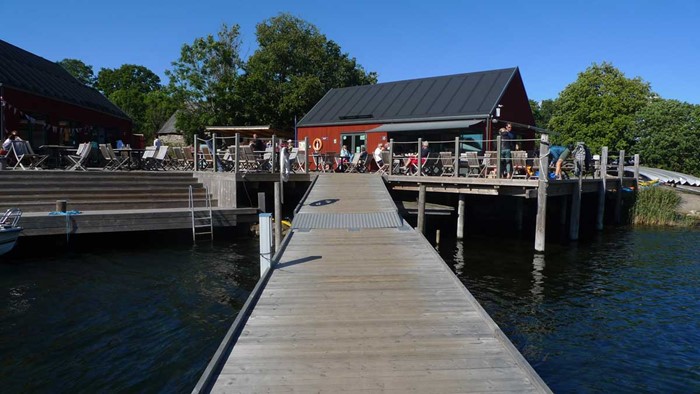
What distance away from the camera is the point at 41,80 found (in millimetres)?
20484

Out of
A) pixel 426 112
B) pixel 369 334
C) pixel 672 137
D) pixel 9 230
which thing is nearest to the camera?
pixel 369 334

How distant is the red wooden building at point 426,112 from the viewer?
21.5 meters

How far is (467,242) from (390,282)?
975 cm

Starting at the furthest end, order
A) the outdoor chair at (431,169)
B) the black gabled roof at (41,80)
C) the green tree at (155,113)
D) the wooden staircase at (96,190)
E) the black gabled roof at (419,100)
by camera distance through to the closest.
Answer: the green tree at (155,113) → the black gabled roof at (419,100) → the black gabled roof at (41,80) → the outdoor chair at (431,169) → the wooden staircase at (96,190)

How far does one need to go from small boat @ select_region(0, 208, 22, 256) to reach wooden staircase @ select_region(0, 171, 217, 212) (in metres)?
1.73

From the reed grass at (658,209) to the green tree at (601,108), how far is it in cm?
1635

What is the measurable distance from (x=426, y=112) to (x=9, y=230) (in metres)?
17.5

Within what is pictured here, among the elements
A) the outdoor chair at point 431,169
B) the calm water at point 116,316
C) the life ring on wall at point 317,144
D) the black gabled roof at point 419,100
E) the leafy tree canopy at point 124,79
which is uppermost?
the leafy tree canopy at point 124,79

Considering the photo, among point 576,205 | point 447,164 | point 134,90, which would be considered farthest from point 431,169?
point 134,90

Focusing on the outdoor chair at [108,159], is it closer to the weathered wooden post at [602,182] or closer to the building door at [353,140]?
the building door at [353,140]

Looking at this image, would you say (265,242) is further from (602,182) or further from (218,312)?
(602,182)

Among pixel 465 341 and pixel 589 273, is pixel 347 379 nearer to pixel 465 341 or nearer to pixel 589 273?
pixel 465 341

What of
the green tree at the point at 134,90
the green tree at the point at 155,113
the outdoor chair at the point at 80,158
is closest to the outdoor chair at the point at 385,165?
the outdoor chair at the point at 80,158

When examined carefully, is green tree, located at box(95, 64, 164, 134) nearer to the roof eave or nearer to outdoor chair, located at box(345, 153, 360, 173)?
the roof eave
